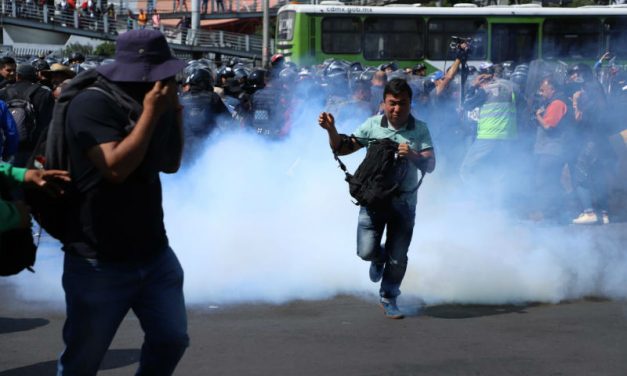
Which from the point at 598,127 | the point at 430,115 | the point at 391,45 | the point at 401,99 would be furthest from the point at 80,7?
the point at 401,99

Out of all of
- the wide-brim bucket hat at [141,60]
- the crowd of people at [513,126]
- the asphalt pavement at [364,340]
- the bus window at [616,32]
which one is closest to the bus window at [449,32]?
the bus window at [616,32]

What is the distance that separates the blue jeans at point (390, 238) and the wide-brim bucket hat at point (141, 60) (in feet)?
9.41

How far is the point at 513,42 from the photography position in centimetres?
2273

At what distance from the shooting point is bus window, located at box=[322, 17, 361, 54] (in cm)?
2294

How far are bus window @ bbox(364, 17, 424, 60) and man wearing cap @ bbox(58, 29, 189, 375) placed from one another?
19.6 m

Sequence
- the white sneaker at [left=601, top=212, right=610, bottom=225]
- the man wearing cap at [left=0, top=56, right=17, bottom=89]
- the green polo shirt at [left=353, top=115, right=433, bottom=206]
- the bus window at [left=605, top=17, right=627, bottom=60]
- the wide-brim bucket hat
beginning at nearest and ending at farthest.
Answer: the wide-brim bucket hat → the green polo shirt at [left=353, top=115, right=433, bottom=206] → the man wearing cap at [left=0, top=56, right=17, bottom=89] → the white sneaker at [left=601, top=212, right=610, bottom=225] → the bus window at [left=605, top=17, right=627, bottom=60]

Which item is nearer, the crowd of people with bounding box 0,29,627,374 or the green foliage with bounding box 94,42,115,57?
the crowd of people with bounding box 0,29,627,374

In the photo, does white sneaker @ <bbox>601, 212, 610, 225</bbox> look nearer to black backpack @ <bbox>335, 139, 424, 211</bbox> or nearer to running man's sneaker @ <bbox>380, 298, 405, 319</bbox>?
running man's sneaker @ <bbox>380, 298, 405, 319</bbox>

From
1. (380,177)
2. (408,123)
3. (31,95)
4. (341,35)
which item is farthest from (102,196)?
(341,35)

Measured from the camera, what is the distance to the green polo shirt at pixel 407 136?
6.23m

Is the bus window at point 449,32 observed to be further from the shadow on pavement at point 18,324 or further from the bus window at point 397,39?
the shadow on pavement at point 18,324

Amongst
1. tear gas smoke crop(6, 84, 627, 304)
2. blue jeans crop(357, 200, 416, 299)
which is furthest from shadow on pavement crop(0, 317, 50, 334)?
blue jeans crop(357, 200, 416, 299)

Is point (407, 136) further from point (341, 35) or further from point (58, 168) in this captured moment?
point (341, 35)

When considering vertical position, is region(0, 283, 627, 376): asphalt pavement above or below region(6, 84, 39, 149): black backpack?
below
